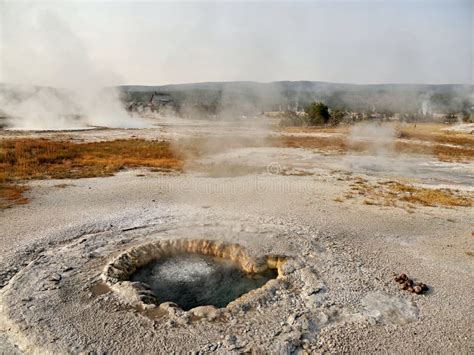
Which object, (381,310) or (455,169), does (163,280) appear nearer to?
(381,310)

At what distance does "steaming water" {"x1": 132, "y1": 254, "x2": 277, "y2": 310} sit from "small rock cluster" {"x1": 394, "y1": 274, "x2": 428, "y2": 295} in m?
2.54

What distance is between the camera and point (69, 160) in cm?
1992

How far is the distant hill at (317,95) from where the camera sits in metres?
19.8

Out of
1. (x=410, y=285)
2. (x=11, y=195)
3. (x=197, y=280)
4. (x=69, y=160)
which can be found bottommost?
(x=197, y=280)

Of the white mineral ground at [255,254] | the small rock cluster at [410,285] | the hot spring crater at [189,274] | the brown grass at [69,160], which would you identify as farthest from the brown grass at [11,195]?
the small rock cluster at [410,285]

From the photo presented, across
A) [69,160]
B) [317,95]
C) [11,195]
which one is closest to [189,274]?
[11,195]

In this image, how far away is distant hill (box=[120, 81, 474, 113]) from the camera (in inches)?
781

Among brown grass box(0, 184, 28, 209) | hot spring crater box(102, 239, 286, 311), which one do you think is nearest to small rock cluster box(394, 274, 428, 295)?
hot spring crater box(102, 239, 286, 311)

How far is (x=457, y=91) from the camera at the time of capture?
115 ft

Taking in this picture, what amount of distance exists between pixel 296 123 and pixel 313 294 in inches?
1850

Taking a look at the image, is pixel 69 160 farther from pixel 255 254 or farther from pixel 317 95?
pixel 317 95

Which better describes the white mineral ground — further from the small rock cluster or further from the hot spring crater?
the hot spring crater

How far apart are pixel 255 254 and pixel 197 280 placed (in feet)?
5.06

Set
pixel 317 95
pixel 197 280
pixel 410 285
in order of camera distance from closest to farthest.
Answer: pixel 410 285 < pixel 197 280 < pixel 317 95
